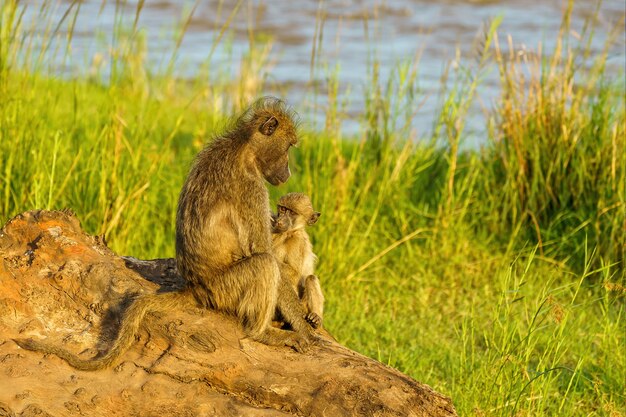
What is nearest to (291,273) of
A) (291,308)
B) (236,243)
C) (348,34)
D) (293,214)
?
(293,214)

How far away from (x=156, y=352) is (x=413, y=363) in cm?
209

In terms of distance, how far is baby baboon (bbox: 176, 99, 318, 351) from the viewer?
14.2 ft

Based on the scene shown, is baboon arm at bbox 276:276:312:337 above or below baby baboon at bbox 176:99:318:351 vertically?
below

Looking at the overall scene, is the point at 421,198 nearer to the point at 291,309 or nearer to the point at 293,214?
the point at 293,214

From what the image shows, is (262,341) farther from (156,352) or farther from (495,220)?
(495,220)

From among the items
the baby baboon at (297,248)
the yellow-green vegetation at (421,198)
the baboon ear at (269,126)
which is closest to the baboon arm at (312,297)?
the baby baboon at (297,248)

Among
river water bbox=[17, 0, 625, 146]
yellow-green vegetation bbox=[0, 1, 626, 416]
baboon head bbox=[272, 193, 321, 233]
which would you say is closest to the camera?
baboon head bbox=[272, 193, 321, 233]

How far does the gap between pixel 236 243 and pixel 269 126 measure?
626 millimetres

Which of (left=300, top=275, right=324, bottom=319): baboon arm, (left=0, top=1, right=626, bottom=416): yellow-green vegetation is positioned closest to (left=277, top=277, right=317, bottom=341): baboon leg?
(left=300, top=275, right=324, bottom=319): baboon arm

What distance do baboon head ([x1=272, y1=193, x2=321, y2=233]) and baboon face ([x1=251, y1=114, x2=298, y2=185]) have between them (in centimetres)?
36

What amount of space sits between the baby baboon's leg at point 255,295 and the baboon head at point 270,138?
1.68ft

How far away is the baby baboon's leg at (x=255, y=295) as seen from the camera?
4320 mm

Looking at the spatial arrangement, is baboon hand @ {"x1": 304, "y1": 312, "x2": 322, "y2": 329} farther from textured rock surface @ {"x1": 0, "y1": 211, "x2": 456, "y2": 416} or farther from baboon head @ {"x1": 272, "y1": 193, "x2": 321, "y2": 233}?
baboon head @ {"x1": 272, "y1": 193, "x2": 321, "y2": 233}

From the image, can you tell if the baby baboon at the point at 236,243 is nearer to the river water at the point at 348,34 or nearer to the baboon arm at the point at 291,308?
the baboon arm at the point at 291,308
